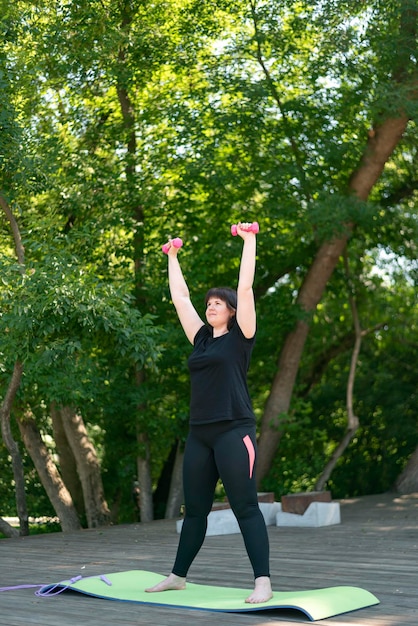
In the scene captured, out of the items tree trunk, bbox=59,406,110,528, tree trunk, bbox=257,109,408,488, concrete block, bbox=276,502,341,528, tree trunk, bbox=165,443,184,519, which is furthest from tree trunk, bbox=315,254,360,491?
concrete block, bbox=276,502,341,528

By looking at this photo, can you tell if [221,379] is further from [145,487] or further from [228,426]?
[145,487]

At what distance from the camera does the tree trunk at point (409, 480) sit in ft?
38.2

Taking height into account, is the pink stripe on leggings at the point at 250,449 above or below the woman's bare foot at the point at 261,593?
above

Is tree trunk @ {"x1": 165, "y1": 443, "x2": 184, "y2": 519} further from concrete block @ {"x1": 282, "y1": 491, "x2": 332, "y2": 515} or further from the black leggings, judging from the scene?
the black leggings

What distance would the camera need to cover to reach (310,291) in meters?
11.4

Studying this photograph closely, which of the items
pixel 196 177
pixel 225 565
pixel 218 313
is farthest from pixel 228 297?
pixel 196 177

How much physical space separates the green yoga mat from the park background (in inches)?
166

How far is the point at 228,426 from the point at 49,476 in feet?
26.8

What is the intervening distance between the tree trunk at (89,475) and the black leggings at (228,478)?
738 cm

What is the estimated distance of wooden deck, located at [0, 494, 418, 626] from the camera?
12.6 feet

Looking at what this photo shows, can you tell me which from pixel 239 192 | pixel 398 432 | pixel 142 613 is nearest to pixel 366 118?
pixel 239 192

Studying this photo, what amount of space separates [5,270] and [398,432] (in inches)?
270

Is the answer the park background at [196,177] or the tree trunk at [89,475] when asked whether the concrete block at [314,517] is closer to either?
the park background at [196,177]

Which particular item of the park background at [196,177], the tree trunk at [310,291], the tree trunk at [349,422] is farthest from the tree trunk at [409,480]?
the tree trunk at [310,291]
